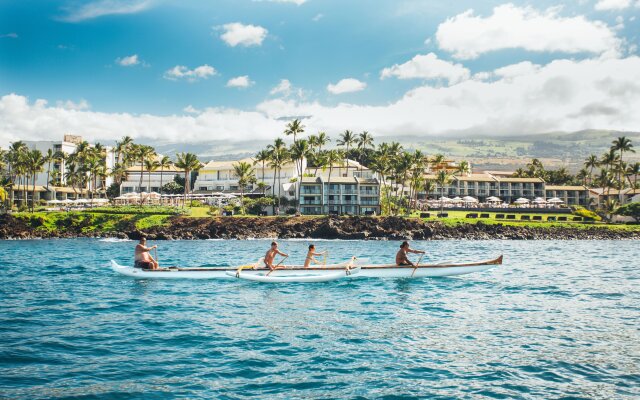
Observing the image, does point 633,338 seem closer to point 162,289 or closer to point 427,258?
point 162,289

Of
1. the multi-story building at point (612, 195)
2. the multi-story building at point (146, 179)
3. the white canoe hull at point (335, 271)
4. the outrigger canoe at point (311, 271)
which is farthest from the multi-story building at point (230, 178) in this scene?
the outrigger canoe at point (311, 271)

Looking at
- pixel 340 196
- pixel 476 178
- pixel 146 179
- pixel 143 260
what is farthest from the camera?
pixel 476 178

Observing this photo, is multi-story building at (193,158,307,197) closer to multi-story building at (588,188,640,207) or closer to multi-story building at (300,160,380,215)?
multi-story building at (300,160,380,215)

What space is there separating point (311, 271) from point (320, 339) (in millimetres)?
11351

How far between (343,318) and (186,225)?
64.5 m

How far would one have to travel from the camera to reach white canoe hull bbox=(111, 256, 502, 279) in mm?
27094

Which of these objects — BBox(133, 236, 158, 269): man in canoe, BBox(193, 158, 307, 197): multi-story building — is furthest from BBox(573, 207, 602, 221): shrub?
BBox(133, 236, 158, 269): man in canoe

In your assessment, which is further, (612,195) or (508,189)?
(508,189)

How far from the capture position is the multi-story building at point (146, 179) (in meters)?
127

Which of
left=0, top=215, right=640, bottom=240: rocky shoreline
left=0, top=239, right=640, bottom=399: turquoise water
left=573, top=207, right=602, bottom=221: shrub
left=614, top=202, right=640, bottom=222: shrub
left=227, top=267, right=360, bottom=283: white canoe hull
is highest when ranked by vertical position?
left=614, top=202, right=640, bottom=222: shrub

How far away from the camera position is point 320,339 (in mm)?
15859

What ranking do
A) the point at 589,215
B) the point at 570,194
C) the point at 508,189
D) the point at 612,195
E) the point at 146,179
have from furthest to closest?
the point at 570,194 < the point at 508,189 < the point at 612,195 < the point at 146,179 < the point at 589,215

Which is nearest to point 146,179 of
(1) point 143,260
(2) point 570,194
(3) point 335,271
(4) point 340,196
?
(4) point 340,196

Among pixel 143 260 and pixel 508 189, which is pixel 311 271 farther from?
pixel 508 189
